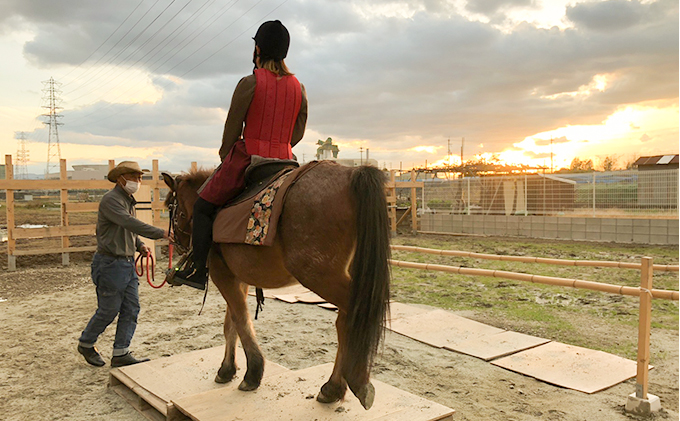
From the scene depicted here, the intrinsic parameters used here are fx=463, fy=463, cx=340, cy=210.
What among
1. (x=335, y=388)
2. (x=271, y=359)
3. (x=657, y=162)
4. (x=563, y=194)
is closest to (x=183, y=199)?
(x=335, y=388)

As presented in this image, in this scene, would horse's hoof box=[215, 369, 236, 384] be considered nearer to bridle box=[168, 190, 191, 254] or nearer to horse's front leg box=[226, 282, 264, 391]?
horse's front leg box=[226, 282, 264, 391]

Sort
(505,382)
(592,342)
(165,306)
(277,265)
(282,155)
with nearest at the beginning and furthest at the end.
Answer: (277,265)
(282,155)
(505,382)
(592,342)
(165,306)

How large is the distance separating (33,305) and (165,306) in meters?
1.89

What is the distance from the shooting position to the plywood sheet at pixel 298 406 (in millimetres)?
2678

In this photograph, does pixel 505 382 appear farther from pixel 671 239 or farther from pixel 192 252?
pixel 671 239

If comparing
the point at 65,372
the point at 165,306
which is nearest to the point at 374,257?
the point at 65,372

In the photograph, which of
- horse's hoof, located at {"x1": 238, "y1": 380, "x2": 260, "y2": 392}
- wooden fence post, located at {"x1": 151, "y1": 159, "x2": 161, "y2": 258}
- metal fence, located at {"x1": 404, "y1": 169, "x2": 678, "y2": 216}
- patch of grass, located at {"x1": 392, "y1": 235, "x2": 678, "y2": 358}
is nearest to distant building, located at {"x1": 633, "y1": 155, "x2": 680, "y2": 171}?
metal fence, located at {"x1": 404, "y1": 169, "x2": 678, "y2": 216}

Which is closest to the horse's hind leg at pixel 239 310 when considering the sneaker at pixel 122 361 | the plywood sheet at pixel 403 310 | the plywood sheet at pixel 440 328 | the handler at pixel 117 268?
the handler at pixel 117 268

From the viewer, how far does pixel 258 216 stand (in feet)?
8.27

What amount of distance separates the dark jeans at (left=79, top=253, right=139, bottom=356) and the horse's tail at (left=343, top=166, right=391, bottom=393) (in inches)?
99.9

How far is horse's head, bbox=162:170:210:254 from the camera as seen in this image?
3.30 m

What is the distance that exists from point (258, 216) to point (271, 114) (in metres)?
0.67

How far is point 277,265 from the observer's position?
2551 mm

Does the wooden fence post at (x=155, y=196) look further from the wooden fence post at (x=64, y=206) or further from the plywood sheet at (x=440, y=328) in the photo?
the plywood sheet at (x=440, y=328)
